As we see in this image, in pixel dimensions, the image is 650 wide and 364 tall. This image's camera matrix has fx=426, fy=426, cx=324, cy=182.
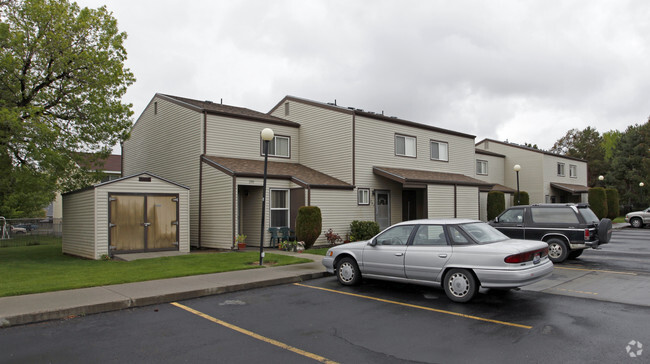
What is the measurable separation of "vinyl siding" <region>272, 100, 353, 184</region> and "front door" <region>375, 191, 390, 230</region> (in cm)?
219

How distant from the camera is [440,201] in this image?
21094mm

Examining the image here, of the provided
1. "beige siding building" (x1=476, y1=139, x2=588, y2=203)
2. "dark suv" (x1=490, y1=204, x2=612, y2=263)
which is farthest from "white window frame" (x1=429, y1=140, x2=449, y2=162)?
"dark suv" (x1=490, y1=204, x2=612, y2=263)

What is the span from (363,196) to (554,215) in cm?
889

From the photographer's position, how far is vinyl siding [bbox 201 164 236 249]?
54.3 feet

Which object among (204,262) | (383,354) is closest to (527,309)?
(383,354)

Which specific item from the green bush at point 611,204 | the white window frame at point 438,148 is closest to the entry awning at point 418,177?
the white window frame at point 438,148

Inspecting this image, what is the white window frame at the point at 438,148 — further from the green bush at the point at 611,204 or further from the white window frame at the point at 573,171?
the white window frame at the point at 573,171

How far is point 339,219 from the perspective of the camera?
18.8 m

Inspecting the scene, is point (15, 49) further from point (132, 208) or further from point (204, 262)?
point (204, 262)

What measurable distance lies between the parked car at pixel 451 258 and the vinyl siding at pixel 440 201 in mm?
12036

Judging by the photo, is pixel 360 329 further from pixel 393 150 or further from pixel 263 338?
pixel 393 150

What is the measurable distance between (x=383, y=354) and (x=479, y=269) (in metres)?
3.09

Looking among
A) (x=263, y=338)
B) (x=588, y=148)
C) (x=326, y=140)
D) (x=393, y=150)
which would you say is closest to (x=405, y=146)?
(x=393, y=150)

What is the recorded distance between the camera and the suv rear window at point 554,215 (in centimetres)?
1262
